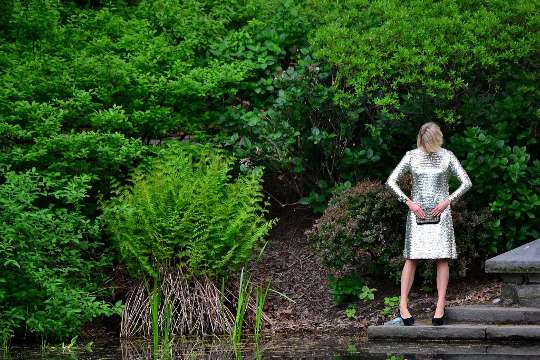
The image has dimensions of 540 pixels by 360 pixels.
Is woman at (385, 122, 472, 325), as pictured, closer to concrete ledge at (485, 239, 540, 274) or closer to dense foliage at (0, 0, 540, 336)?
concrete ledge at (485, 239, 540, 274)

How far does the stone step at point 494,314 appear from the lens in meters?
9.56

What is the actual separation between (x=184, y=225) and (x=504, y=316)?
337 centimetres

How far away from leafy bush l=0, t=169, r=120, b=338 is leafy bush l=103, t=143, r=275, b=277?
40 centimetres

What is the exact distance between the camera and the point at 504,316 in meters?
9.63

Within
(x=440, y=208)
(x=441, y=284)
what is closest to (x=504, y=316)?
(x=441, y=284)

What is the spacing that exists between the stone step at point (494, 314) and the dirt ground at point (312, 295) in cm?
59

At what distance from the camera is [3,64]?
41.1ft

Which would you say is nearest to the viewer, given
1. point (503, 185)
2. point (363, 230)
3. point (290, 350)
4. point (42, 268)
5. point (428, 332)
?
point (290, 350)

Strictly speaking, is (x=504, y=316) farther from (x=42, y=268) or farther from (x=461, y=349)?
(x=42, y=268)

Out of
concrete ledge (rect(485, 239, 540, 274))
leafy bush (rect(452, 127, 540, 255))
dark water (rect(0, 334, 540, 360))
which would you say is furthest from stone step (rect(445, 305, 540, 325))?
leafy bush (rect(452, 127, 540, 255))

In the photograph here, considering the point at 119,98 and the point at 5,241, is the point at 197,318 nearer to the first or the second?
the point at 5,241

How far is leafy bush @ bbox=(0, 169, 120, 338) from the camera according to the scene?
9.91m

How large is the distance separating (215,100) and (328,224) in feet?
9.64

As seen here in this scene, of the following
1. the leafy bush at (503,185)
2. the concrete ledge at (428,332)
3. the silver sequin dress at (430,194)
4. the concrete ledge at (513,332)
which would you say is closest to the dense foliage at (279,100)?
the leafy bush at (503,185)
